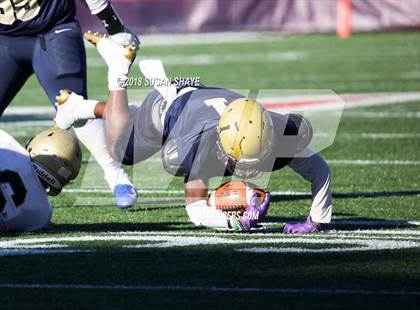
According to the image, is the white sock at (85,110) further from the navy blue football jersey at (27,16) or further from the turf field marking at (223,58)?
the turf field marking at (223,58)

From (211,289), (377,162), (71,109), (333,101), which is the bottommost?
(333,101)

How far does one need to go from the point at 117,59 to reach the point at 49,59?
501 millimetres

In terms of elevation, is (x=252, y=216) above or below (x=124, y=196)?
above

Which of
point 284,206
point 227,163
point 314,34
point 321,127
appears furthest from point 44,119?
point 314,34

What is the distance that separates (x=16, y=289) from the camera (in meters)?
5.52

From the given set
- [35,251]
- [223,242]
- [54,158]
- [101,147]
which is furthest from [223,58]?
[35,251]

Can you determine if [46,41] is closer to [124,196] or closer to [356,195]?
[124,196]

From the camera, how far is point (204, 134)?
287 inches

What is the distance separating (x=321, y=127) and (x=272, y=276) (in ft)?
26.0

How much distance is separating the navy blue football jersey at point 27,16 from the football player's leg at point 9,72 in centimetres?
8

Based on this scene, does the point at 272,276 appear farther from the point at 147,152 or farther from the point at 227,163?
the point at 147,152

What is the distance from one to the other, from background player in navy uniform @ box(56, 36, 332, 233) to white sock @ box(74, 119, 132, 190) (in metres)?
0.75

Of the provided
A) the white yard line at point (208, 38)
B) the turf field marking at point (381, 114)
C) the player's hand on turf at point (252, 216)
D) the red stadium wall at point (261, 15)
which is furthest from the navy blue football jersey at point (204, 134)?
the white yard line at point (208, 38)

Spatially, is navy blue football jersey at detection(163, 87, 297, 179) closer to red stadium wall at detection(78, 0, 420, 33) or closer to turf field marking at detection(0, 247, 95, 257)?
turf field marking at detection(0, 247, 95, 257)
